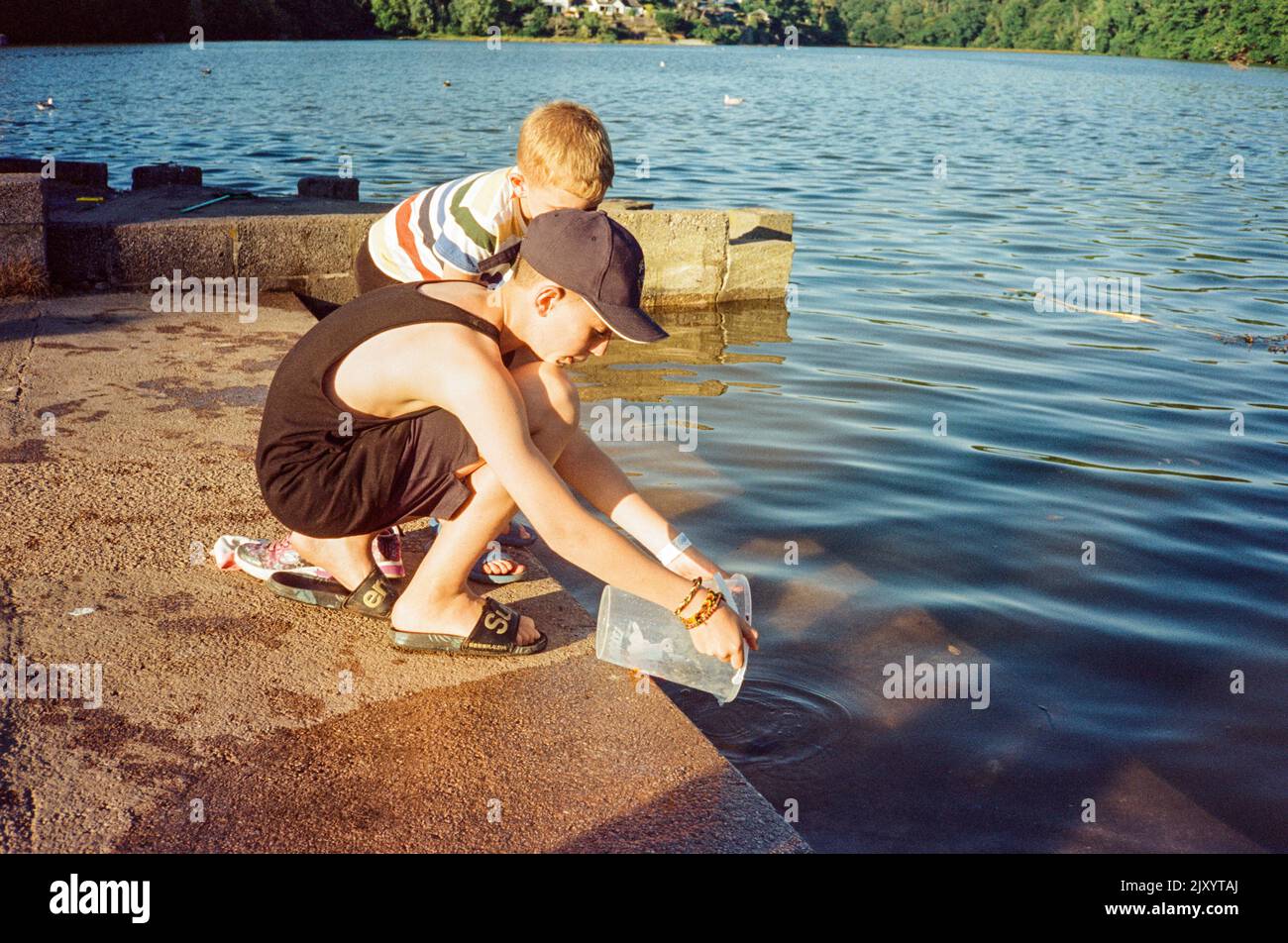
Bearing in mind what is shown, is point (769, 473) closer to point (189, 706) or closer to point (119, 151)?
point (189, 706)

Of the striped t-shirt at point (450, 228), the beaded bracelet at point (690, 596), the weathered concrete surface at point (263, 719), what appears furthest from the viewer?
the striped t-shirt at point (450, 228)

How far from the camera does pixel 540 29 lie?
88.8m

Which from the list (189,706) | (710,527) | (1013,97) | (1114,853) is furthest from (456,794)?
(1013,97)

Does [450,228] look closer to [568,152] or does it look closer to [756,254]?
[568,152]

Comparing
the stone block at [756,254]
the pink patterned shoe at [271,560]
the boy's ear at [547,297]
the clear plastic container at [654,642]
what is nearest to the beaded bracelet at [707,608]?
the clear plastic container at [654,642]

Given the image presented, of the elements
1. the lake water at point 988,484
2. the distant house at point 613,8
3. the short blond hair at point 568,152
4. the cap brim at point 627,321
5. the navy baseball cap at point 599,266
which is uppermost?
the distant house at point 613,8

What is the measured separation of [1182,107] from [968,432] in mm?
32047

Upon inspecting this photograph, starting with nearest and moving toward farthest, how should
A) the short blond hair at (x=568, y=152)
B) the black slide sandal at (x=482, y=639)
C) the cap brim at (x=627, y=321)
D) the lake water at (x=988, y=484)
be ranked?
the cap brim at (x=627, y=321) → the black slide sandal at (x=482, y=639) → the short blond hair at (x=568, y=152) → the lake water at (x=988, y=484)

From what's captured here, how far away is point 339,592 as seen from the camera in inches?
134

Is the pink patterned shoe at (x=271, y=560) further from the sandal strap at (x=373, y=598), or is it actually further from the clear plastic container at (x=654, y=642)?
the clear plastic container at (x=654, y=642)

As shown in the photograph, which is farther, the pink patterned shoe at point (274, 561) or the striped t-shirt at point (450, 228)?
the striped t-shirt at point (450, 228)

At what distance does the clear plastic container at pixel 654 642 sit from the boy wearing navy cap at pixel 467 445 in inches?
6.4

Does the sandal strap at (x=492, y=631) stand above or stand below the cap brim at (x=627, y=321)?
below

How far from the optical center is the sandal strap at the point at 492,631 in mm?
3141
